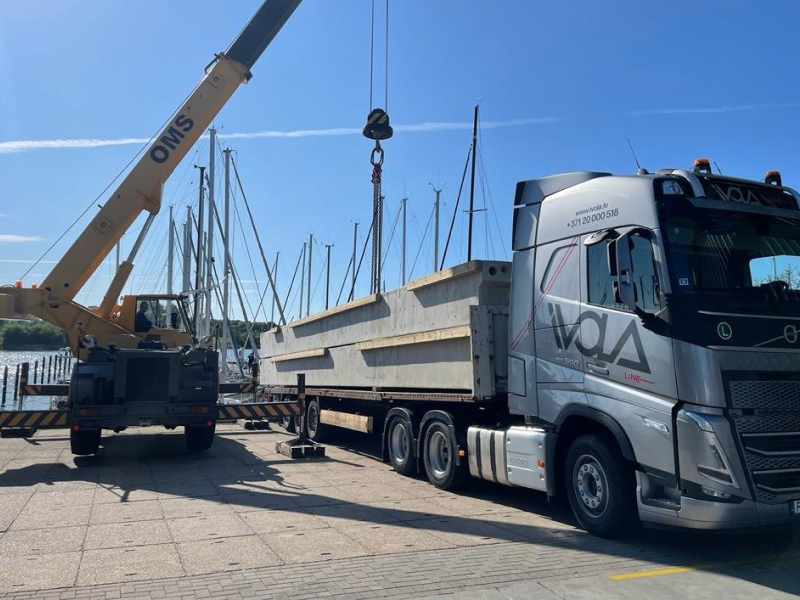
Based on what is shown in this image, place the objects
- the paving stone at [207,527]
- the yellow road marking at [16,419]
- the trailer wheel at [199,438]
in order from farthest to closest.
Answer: the trailer wheel at [199,438] < the yellow road marking at [16,419] < the paving stone at [207,527]

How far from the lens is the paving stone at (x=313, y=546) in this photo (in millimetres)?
5883

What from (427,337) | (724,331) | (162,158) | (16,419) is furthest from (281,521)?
(162,158)

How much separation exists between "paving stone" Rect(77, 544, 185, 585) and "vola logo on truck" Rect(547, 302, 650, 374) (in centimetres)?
428

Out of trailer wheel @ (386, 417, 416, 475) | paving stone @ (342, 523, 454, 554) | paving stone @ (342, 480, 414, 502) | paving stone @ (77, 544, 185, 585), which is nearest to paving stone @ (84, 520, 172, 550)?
paving stone @ (77, 544, 185, 585)

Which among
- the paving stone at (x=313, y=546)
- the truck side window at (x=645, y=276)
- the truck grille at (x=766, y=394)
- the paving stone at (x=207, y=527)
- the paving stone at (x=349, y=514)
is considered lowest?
the paving stone at (x=313, y=546)

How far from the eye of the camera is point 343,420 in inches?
503

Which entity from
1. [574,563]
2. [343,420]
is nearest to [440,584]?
[574,563]

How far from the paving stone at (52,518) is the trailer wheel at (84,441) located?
147 inches

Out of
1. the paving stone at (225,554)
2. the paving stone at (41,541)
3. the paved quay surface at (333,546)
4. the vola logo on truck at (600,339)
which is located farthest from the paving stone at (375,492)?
the paving stone at (41,541)

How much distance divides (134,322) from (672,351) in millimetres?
12315

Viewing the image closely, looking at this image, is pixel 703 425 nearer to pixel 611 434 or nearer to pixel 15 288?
pixel 611 434

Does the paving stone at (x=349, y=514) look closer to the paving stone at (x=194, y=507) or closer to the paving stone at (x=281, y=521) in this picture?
the paving stone at (x=281, y=521)

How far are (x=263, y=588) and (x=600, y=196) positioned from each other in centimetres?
490

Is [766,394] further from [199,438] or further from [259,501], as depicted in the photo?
[199,438]
